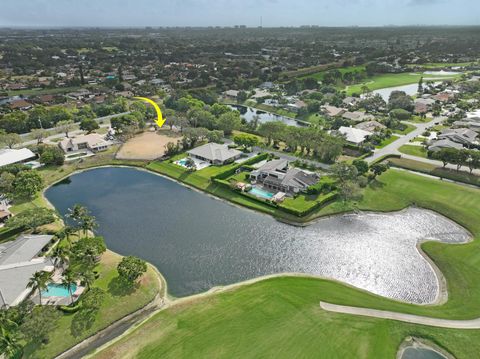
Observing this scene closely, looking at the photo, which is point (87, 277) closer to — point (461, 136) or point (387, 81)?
point (461, 136)

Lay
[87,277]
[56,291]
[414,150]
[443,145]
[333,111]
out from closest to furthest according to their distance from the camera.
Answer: [87,277]
[56,291]
[443,145]
[414,150]
[333,111]

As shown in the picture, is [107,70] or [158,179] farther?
[107,70]

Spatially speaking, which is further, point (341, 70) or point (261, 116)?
point (341, 70)

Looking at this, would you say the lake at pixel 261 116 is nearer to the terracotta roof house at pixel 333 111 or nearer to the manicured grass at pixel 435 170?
the terracotta roof house at pixel 333 111

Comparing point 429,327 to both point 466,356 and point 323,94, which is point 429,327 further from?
point 323,94

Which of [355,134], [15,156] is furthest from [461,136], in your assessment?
[15,156]

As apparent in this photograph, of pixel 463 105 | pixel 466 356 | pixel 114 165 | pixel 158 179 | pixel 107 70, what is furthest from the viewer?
pixel 107 70

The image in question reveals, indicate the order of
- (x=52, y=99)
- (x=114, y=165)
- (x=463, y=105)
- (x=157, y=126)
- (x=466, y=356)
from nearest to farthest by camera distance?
(x=466, y=356) → (x=114, y=165) → (x=157, y=126) → (x=463, y=105) → (x=52, y=99)

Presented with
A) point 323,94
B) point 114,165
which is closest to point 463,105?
point 323,94
